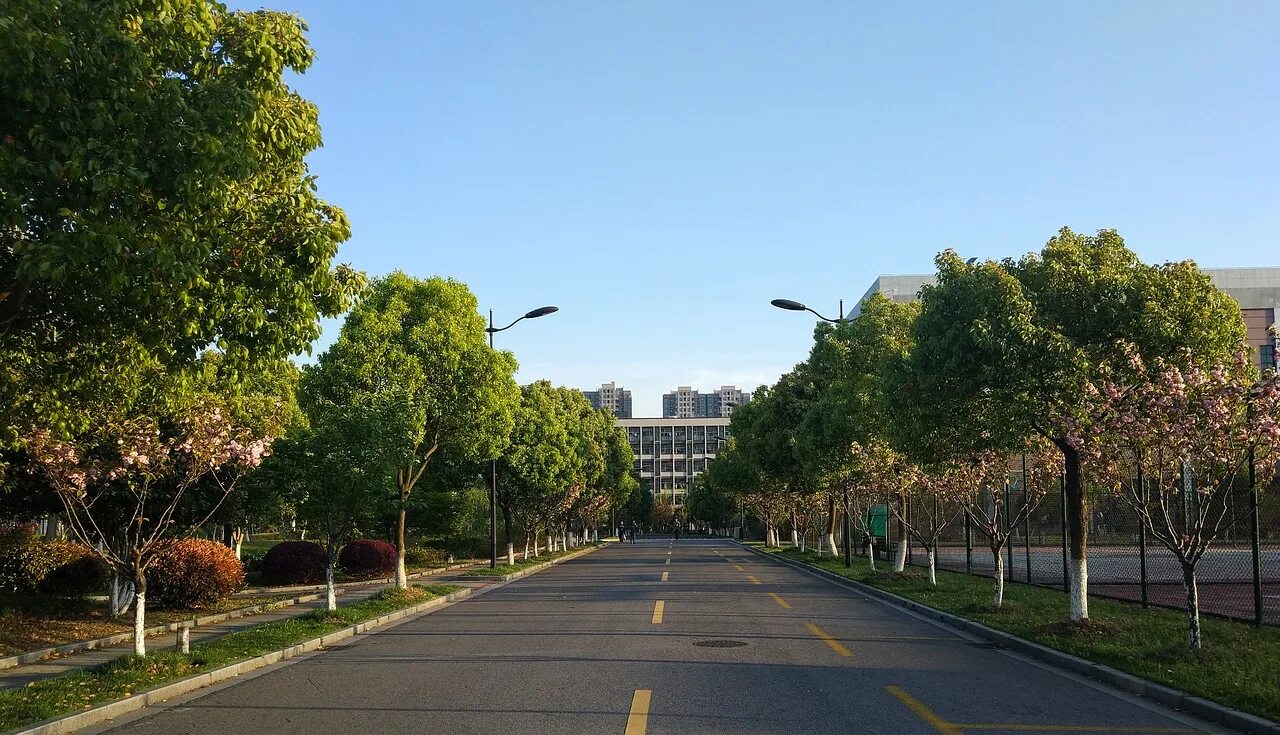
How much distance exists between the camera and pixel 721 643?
1380cm

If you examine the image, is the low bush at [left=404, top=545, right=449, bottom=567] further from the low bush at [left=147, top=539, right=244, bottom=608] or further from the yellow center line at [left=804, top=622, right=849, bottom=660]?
the yellow center line at [left=804, top=622, right=849, bottom=660]

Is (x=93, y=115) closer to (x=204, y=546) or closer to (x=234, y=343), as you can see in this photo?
(x=234, y=343)

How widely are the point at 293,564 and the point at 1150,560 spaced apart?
91.1 feet

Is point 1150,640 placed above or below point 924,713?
below

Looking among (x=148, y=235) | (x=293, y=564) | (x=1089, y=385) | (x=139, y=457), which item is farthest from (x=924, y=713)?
(x=293, y=564)

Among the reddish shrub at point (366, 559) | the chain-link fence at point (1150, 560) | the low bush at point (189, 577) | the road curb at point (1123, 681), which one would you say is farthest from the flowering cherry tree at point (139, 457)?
the reddish shrub at point (366, 559)

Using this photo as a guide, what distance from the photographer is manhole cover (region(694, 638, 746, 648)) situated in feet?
44.3

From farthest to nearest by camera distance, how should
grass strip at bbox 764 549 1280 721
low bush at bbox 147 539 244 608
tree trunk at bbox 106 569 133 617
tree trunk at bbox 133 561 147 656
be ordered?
1. low bush at bbox 147 539 244 608
2. tree trunk at bbox 106 569 133 617
3. tree trunk at bbox 133 561 147 656
4. grass strip at bbox 764 549 1280 721

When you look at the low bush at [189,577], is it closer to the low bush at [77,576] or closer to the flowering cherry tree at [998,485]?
the low bush at [77,576]

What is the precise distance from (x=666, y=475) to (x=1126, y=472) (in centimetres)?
15487

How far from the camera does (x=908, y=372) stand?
Result: 1592 centimetres

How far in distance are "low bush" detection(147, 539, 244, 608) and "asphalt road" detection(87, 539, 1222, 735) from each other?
4326 mm

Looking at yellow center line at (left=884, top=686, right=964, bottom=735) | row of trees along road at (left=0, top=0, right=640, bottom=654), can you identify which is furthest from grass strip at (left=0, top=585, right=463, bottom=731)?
yellow center line at (left=884, top=686, right=964, bottom=735)

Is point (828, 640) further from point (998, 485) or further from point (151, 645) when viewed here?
point (151, 645)
